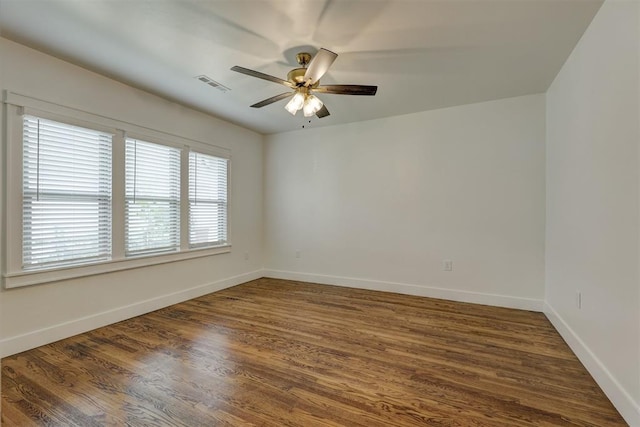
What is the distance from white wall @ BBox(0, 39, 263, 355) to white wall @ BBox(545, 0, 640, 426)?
4.05 m

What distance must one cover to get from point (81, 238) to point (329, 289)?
3020 mm

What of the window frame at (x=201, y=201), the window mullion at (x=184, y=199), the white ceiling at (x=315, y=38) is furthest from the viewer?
the window frame at (x=201, y=201)

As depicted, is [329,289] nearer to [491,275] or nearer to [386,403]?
[491,275]

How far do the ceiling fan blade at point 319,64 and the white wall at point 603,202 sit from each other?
5.53 feet

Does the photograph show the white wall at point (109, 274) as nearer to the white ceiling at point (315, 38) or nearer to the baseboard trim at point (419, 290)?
the white ceiling at point (315, 38)

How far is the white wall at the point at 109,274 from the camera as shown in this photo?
234cm

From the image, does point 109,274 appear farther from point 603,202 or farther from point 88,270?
point 603,202

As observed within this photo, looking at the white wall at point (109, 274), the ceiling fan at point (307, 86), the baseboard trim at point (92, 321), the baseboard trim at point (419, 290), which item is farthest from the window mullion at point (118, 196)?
the baseboard trim at point (419, 290)

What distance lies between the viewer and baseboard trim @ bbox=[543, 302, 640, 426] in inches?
59.6

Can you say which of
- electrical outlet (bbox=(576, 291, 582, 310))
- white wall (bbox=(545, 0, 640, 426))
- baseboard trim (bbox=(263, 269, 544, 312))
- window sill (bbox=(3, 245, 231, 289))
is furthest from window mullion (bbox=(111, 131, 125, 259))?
electrical outlet (bbox=(576, 291, 582, 310))

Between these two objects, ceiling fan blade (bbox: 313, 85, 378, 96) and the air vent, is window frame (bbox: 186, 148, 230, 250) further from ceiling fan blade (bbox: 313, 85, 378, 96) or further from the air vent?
ceiling fan blade (bbox: 313, 85, 378, 96)

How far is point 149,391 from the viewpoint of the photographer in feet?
5.98

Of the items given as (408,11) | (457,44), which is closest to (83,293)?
(408,11)

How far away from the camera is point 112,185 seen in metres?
2.94
